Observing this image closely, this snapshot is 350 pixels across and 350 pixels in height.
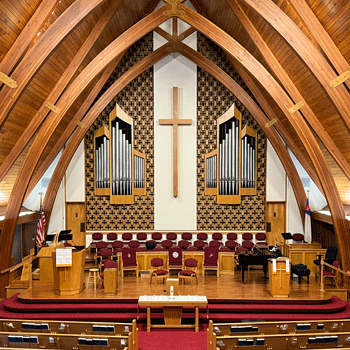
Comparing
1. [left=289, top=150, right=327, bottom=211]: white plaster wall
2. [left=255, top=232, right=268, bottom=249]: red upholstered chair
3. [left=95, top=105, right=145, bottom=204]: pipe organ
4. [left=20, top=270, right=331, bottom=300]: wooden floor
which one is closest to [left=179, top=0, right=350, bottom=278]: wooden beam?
[left=20, top=270, right=331, bottom=300]: wooden floor

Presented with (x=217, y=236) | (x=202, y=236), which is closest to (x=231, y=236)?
(x=217, y=236)

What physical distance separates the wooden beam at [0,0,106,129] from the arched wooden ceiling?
0.05 m

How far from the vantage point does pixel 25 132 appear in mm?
9500

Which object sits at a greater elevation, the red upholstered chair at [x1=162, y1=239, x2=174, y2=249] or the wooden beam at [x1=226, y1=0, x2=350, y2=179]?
the wooden beam at [x1=226, y1=0, x2=350, y2=179]

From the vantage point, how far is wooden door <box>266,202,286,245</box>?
14.1 metres

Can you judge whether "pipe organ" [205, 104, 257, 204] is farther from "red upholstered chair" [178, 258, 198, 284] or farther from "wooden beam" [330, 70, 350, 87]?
"wooden beam" [330, 70, 350, 87]

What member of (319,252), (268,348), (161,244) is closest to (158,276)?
(161,244)

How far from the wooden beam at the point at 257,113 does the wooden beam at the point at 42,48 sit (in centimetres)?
603

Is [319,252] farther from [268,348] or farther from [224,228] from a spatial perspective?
[268,348]

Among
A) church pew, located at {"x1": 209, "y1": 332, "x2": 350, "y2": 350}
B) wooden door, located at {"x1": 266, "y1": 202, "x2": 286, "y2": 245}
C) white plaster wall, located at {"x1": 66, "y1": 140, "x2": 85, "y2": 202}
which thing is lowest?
church pew, located at {"x1": 209, "y1": 332, "x2": 350, "y2": 350}

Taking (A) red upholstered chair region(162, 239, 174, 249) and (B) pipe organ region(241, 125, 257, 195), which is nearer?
(A) red upholstered chair region(162, 239, 174, 249)

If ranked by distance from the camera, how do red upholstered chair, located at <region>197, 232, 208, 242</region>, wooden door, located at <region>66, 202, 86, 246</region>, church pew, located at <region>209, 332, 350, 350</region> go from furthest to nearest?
wooden door, located at <region>66, 202, 86, 246</region>
red upholstered chair, located at <region>197, 232, 208, 242</region>
church pew, located at <region>209, 332, 350, 350</region>

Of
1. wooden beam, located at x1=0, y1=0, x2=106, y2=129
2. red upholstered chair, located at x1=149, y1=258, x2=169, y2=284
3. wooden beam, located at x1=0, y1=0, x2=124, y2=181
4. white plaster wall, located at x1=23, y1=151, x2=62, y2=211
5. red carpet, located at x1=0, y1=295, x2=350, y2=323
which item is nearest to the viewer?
wooden beam, located at x1=0, y1=0, x2=106, y2=129

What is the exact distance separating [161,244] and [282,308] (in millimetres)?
5637
